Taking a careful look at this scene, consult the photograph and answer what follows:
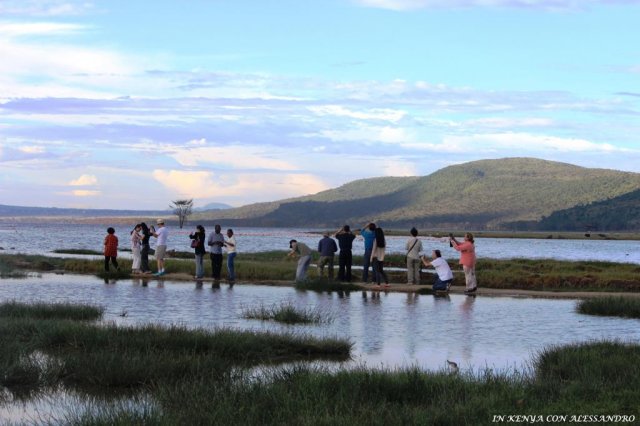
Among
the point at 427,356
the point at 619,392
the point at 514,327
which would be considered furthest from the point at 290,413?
the point at 514,327

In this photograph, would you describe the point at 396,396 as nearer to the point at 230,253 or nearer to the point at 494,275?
the point at 230,253

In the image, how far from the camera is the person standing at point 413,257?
30641 millimetres

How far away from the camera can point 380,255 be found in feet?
100

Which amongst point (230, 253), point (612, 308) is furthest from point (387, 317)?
point (230, 253)

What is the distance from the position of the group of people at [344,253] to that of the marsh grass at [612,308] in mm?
5284

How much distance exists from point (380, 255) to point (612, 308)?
8821mm

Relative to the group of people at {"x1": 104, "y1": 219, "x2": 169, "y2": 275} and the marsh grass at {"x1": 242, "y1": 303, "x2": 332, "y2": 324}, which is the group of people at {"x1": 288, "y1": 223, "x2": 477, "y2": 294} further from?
the marsh grass at {"x1": 242, "y1": 303, "x2": 332, "y2": 324}

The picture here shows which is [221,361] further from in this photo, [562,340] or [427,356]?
[562,340]

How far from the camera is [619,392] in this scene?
10.8m

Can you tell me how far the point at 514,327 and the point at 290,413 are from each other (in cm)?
1132

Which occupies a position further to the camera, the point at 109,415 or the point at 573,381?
the point at 573,381

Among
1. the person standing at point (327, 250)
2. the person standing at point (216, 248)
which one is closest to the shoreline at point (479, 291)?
the person standing at point (216, 248)

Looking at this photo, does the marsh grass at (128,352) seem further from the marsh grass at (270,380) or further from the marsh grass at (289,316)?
the marsh grass at (289,316)

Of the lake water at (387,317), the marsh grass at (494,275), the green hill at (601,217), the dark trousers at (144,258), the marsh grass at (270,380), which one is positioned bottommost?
the lake water at (387,317)
